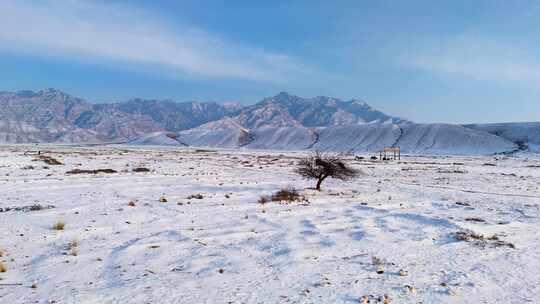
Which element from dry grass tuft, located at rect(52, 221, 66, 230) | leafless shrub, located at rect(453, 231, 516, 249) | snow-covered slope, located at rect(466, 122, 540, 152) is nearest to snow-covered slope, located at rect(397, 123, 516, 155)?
snow-covered slope, located at rect(466, 122, 540, 152)

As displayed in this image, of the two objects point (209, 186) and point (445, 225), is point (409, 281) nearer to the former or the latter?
point (445, 225)

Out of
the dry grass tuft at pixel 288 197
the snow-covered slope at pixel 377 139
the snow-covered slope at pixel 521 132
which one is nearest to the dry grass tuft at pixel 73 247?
the dry grass tuft at pixel 288 197

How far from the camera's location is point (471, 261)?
913 centimetres

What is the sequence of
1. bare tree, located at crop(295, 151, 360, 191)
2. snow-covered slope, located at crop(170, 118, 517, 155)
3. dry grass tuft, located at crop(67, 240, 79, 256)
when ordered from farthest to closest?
1. snow-covered slope, located at crop(170, 118, 517, 155)
2. bare tree, located at crop(295, 151, 360, 191)
3. dry grass tuft, located at crop(67, 240, 79, 256)

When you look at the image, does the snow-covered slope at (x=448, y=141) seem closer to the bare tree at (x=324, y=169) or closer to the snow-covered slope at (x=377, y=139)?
the snow-covered slope at (x=377, y=139)

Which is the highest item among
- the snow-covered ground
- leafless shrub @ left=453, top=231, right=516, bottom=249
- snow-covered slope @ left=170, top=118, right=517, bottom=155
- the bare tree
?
snow-covered slope @ left=170, top=118, right=517, bottom=155

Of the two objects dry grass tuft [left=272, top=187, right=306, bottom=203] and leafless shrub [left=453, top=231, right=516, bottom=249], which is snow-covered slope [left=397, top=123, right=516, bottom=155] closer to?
dry grass tuft [left=272, top=187, right=306, bottom=203]

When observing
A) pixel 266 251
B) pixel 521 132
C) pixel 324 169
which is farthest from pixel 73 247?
pixel 521 132

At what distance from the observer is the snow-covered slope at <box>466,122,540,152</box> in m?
119

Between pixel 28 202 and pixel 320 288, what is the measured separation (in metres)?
15.2

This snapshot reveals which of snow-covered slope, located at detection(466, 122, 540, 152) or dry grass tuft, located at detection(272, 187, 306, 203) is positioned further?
snow-covered slope, located at detection(466, 122, 540, 152)

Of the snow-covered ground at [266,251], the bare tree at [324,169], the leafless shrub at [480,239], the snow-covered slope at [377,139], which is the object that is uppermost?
the snow-covered slope at [377,139]

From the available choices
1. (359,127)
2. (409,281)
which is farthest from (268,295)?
(359,127)

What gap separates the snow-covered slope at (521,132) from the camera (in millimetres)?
118713
